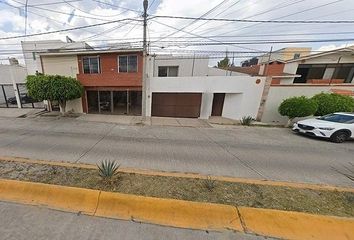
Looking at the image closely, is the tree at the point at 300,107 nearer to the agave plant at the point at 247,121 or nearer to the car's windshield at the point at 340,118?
the car's windshield at the point at 340,118

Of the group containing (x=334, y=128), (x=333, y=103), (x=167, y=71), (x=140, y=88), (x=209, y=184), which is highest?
(x=167, y=71)

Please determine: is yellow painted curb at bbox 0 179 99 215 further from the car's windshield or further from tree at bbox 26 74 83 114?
the car's windshield

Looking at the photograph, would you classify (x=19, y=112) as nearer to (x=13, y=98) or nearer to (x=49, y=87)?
(x=13, y=98)

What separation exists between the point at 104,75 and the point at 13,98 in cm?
1100

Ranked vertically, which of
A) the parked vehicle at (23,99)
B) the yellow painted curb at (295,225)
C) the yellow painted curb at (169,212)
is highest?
the yellow painted curb at (295,225)

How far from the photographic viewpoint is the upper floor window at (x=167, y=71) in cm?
2061

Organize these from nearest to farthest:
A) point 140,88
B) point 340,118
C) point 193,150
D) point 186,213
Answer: point 186,213, point 193,150, point 340,118, point 140,88

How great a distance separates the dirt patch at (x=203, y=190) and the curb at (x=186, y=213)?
25 cm

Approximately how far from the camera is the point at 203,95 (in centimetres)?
1570

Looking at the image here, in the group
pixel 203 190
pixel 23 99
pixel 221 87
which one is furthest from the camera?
pixel 23 99

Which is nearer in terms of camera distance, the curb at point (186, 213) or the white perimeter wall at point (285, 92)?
the curb at point (186, 213)

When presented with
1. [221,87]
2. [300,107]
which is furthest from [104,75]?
[300,107]

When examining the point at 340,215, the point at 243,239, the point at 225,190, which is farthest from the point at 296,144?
the point at 243,239

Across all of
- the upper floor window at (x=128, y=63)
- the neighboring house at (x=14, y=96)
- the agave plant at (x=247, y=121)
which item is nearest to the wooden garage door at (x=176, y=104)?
the upper floor window at (x=128, y=63)
